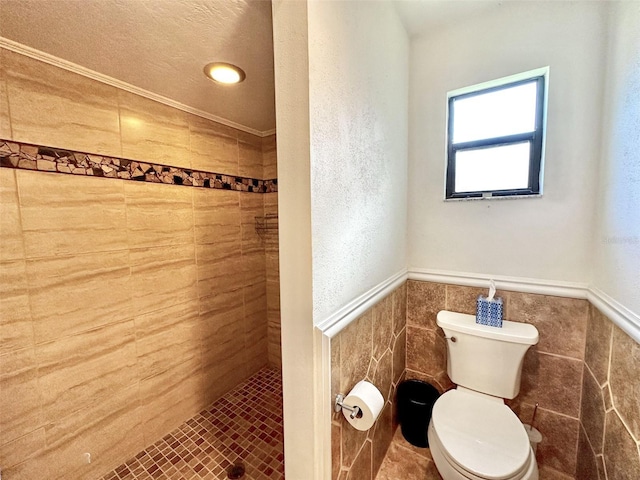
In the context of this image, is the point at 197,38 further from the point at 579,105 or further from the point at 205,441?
the point at 205,441

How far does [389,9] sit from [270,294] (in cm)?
226

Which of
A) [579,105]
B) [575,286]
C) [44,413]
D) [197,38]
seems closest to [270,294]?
Result: [44,413]

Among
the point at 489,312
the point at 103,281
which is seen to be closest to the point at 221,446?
the point at 103,281

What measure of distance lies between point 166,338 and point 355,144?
171cm

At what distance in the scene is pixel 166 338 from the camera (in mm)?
1709

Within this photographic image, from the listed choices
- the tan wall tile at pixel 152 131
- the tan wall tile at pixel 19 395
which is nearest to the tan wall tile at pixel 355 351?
the tan wall tile at pixel 19 395

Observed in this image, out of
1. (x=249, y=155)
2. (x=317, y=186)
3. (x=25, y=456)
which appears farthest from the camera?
(x=249, y=155)

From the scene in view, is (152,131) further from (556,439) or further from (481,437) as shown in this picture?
(556,439)

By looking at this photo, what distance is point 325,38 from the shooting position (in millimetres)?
874

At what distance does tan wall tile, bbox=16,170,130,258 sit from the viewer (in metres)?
1.17

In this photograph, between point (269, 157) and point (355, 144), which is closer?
point (355, 144)

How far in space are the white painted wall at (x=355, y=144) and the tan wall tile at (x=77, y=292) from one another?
50.6 inches

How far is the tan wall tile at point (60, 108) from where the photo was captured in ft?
3.70

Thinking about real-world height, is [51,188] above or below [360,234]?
above
